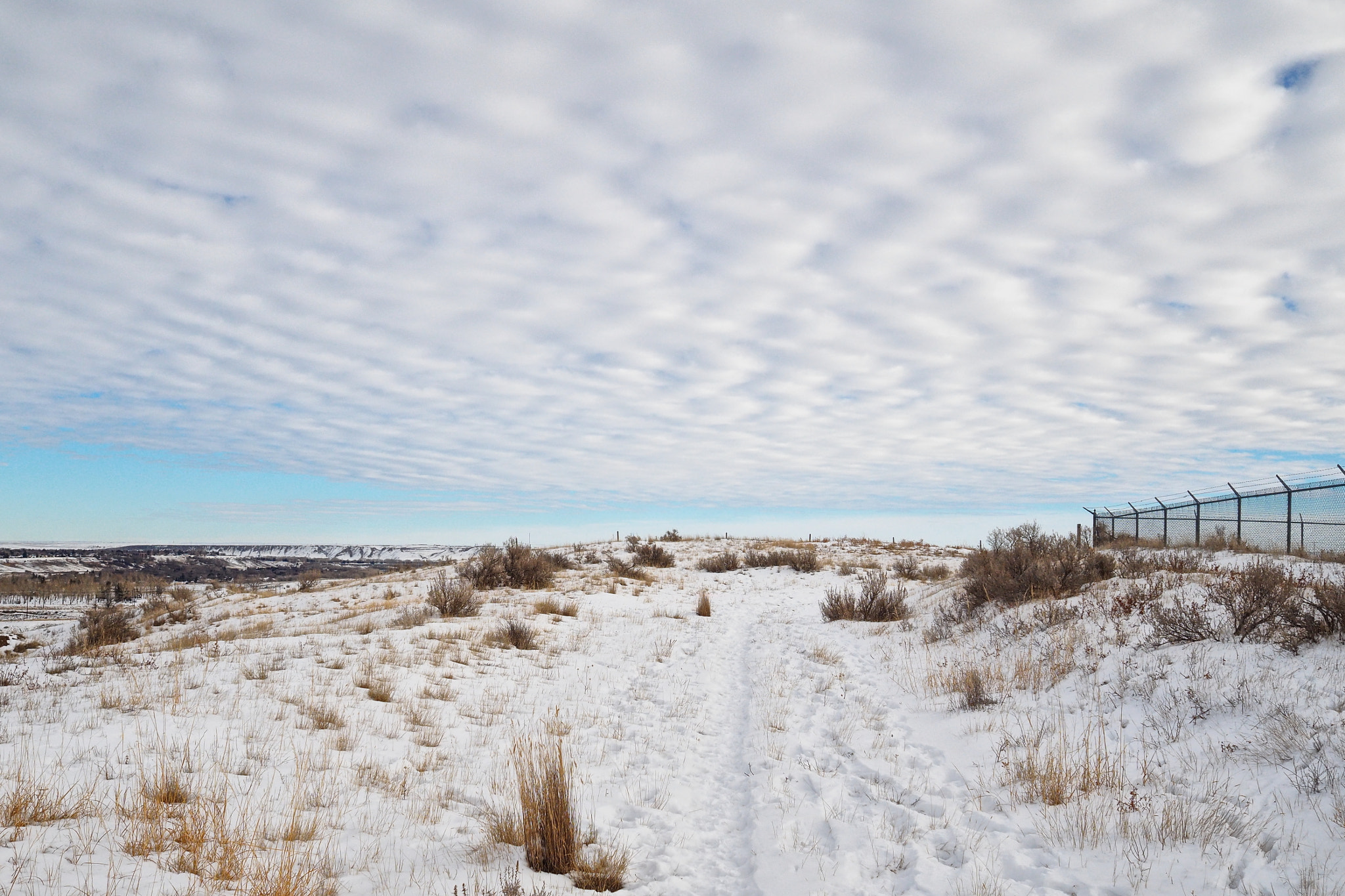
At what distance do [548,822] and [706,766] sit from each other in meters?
2.61

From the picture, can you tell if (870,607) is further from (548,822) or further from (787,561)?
(787,561)

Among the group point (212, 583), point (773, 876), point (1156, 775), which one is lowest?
point (212, 583)

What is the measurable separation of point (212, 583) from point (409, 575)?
11.7 metres

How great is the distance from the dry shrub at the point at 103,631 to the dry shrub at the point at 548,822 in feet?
39.8

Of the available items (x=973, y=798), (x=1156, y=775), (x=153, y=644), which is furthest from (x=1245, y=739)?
(x=153, y=644)

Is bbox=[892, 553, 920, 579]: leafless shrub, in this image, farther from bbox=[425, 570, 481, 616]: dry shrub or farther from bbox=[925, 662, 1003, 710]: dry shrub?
bbox=[425, 570, 481, 616]: dry shrub

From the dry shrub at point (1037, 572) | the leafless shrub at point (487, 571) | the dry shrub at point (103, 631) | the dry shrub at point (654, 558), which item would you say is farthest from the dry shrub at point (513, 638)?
the dry shrub at point (654, 558)

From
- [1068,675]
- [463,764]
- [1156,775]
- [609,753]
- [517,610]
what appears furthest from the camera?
[517,610]

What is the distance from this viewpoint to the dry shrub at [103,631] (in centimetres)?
1292

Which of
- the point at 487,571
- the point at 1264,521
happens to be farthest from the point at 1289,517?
the point at 487,571

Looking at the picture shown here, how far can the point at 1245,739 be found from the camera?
17.7 ft

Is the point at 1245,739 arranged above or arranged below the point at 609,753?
above

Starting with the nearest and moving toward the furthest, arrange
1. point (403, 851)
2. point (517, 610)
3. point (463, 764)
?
point (403, 851) < point (463, 764) < point (517, 610)

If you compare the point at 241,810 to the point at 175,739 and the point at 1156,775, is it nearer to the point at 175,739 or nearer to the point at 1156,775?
the point at 175,739
